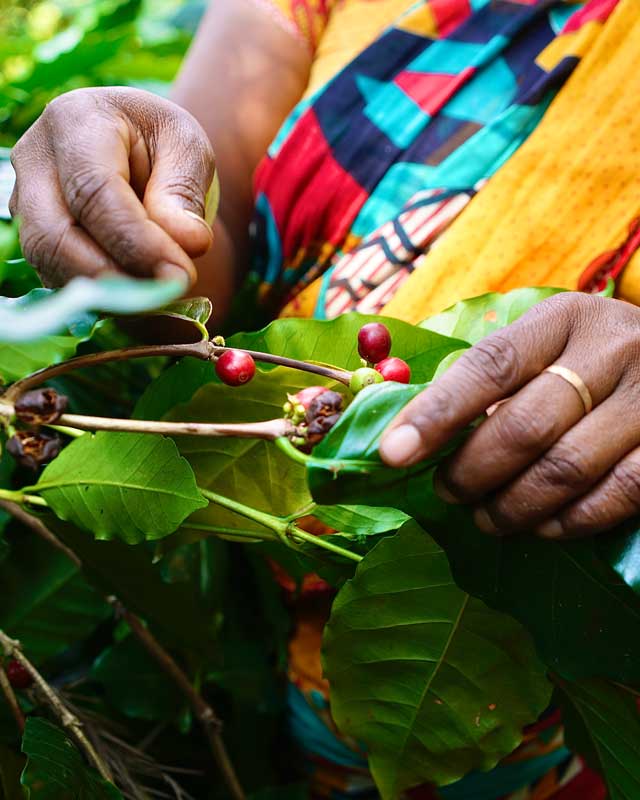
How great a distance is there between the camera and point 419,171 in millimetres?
846

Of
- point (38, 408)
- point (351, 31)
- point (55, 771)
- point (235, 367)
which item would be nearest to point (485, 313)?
point (235, 367)

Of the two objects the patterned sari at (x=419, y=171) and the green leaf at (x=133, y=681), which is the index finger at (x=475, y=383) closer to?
the patterned sari at (x=419, y=171)

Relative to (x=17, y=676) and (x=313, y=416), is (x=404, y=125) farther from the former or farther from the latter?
(x=17, y=676)

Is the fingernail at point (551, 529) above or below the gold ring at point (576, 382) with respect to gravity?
below

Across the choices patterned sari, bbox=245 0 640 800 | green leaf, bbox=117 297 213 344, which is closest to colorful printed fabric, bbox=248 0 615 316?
patterned sari, bbox=245 0 640 800

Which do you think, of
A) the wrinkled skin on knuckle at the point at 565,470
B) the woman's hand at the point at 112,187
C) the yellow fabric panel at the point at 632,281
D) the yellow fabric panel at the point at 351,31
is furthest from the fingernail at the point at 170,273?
the yellow fabric panel at the point at 351,31

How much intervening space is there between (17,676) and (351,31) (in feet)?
2.60

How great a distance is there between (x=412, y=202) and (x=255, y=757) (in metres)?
0.71

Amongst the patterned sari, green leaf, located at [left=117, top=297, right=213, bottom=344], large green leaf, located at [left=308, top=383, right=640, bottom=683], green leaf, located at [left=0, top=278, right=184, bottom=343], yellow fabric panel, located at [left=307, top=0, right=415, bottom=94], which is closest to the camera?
green leaf, located at [left=0, top=278, right=184, bottom=343]

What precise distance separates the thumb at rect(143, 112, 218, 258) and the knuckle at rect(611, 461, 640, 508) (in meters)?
0.26

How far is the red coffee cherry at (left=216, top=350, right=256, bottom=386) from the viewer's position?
43cm

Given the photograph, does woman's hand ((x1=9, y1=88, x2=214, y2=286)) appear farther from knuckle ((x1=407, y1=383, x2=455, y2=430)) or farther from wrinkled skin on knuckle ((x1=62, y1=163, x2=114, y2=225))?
knuckle ((x1=407, y1=383, x2=455, y2=430))

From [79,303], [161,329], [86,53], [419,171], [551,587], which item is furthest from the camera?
[86,53]

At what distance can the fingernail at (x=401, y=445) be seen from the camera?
36cm
